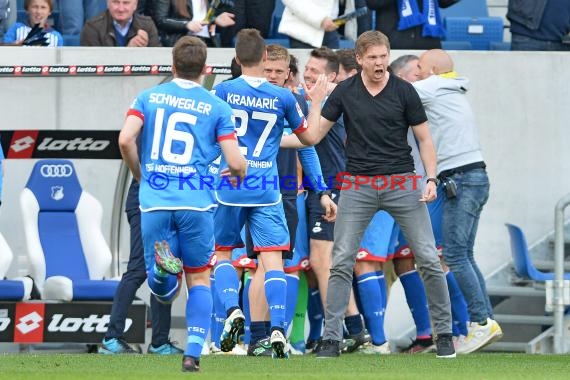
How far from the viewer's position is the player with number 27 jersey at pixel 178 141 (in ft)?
Result: 27.9

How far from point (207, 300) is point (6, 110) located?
16.6 feet

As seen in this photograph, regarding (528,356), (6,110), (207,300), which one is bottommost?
(528,356)

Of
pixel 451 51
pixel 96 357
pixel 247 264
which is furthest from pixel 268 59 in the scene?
pixel 451 51

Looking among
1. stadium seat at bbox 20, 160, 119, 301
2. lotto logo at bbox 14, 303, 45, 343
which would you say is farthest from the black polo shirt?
stadium seat at bbox 20, 160, 119, 301

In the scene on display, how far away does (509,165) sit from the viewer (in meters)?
14.4

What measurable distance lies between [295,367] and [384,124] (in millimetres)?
1877

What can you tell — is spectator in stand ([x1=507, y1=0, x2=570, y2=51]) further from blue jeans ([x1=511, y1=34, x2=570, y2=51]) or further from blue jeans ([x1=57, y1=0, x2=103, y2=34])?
blue jeans ([x1=57, y1=0, x2=103, y2=34])

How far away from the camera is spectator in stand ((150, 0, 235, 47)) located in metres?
14.1

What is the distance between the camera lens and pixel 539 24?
14625mm

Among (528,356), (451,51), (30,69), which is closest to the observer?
(528,356)

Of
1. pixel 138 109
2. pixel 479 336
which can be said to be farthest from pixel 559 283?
pixel 138 109

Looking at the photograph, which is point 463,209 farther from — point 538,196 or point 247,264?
point 538,196

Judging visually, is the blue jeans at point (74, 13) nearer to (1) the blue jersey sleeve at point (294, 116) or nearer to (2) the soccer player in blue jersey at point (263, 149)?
(2) the soccer player in blue jersey at point (263, 149)

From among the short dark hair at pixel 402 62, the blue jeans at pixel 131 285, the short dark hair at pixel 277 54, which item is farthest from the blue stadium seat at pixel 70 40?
the short dark hair at pixel 277 54
